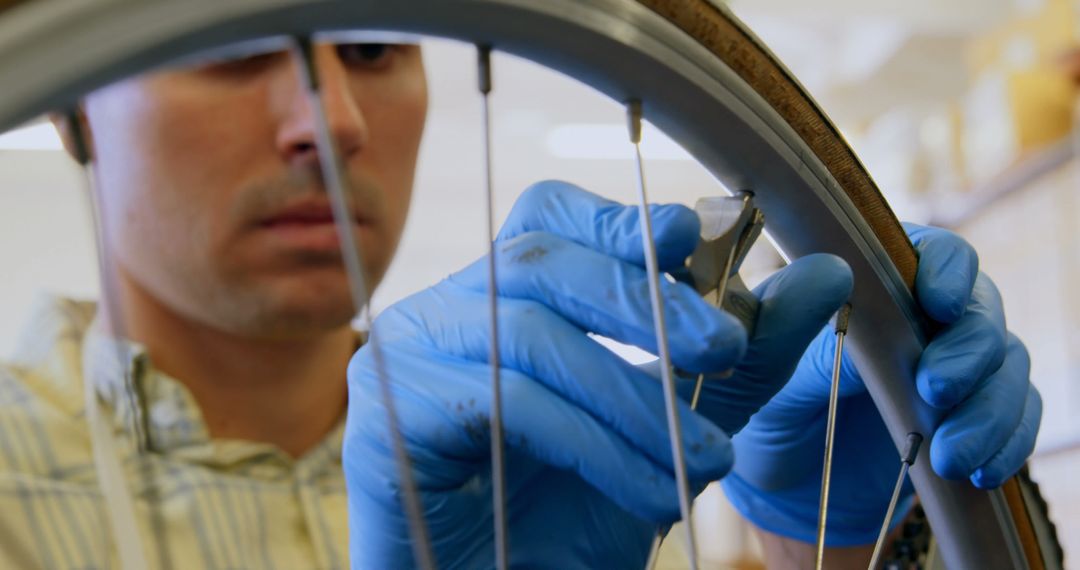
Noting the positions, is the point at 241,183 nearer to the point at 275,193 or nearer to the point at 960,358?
the point at 275,193

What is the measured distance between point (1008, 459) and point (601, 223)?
284mm

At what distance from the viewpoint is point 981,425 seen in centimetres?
57

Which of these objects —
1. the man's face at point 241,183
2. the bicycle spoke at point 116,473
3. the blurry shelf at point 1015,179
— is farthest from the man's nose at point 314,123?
the blurry shelf at point 1015,179

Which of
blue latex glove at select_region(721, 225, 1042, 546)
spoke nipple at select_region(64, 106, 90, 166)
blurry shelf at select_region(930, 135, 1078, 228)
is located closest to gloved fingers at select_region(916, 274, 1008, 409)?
blue latex glove at select_region(721, 225, 1042, 546)

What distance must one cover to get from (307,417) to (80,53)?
2.12ft

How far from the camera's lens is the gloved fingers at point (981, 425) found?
56 cm

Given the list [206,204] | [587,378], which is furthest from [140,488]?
[587,378]

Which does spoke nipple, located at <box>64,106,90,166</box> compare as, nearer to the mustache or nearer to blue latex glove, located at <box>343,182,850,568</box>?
blue latex glove, located at <box>343,182,850,568</box>

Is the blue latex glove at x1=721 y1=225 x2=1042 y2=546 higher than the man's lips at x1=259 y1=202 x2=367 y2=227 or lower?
lower

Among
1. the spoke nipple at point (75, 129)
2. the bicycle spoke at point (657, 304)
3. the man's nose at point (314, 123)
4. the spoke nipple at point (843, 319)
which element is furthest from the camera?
the man's nose at point (314, 123)

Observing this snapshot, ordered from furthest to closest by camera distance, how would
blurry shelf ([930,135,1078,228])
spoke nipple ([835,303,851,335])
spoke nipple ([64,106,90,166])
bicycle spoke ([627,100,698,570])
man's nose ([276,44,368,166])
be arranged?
1. blurry shelf ([930,135,1078,228])
2. man's nose ([276,44,368,166])
3. spoke nipple ([835,303,851,335])
4. bicycle spoke ([627,100,698,570])
5. spoke nipple ([64,106,90,166])

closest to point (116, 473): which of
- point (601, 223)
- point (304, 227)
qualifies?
point (304, 227)

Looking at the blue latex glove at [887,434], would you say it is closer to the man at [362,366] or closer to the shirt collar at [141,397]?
the man at [362,366]

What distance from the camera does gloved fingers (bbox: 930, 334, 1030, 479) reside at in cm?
56
